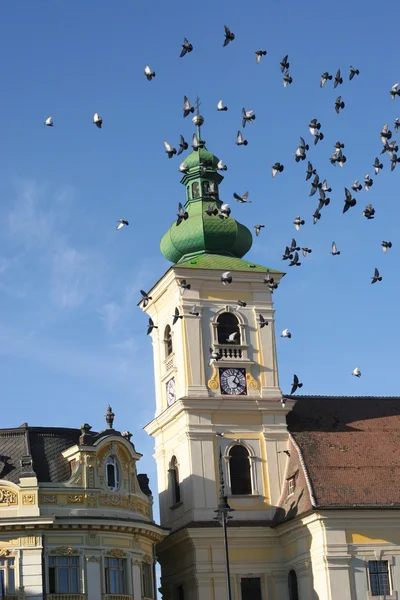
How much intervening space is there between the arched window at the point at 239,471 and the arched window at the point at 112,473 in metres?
6.36

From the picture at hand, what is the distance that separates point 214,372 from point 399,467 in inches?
344

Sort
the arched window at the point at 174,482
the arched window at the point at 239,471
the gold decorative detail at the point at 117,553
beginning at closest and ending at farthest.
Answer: the gold decorative detail at the point at 117,553, the arched window at the point at 239,471, the arched window at the point at 174,482

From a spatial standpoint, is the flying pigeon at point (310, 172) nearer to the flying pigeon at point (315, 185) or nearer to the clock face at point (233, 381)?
the flying pigeon at point (315, 185)

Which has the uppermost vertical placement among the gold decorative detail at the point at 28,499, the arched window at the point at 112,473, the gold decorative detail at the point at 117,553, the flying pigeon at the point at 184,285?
the flying pigeon at the point at 184,285

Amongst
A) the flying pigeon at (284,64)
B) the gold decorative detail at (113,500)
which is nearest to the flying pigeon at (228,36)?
the flying pigeon at (284,64)

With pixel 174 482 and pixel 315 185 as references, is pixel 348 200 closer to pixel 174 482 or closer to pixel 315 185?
pixel 315 185

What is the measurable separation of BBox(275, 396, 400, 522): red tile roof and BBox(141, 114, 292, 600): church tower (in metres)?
1.31

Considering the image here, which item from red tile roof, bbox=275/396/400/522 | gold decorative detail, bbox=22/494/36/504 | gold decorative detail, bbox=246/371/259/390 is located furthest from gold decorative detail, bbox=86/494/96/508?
gold decorative detail, bbox=246/371/259/390

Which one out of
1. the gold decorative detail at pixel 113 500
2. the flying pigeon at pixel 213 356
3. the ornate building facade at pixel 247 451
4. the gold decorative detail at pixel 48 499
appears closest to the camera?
the gold decorative detail at pixel 48 499

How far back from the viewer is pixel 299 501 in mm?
50094

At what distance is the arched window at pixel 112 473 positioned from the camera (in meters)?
47.6

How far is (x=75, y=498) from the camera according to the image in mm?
45969

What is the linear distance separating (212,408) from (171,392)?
2.96 meters

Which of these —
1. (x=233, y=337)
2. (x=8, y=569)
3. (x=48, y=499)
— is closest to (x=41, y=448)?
(x=48, y=499)
